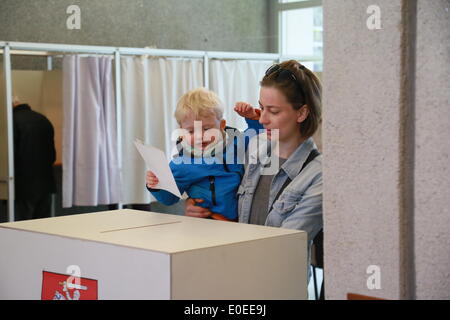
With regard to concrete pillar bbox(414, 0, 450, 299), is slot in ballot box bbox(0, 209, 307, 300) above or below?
below

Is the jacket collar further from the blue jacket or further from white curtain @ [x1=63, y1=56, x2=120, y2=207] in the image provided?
the blue jacket

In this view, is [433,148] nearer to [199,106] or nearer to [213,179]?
[213,179]

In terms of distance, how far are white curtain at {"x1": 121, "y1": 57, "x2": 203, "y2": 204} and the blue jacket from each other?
8.18 feet

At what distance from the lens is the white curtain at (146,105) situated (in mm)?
4531

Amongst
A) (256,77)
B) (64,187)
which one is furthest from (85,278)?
(256,77)

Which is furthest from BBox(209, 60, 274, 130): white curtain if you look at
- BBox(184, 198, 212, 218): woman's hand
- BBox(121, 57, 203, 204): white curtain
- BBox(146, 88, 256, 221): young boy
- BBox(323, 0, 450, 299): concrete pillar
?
BBox(323, 0, 450, 299): concrete pillar

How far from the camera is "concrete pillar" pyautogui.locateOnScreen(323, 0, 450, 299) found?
1.09 metres

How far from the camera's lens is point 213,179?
6.47 ft

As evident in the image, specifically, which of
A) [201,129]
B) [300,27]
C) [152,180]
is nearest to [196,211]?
[152,180]

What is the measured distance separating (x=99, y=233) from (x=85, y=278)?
91 millimetres

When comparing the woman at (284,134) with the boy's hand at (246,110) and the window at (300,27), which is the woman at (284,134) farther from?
the window at (300,27)

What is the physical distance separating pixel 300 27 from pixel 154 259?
5.80 metres

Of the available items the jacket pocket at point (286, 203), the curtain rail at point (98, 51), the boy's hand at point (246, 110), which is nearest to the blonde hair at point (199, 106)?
the boy's hand at point (246, 110)

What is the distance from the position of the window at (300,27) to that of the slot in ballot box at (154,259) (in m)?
5.36
